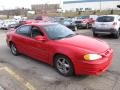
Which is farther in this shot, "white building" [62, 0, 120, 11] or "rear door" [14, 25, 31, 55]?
"white building" [62, 0, 120, 11]

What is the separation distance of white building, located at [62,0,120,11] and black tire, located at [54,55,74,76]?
79.0 metres

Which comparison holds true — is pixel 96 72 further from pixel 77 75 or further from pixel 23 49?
pixel 23 49

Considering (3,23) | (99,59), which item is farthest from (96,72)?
(3,23)

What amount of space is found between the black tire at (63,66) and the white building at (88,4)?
3112 inches

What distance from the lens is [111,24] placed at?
14.2 meters

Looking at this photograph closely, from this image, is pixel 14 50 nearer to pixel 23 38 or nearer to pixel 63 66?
pixel 23 38

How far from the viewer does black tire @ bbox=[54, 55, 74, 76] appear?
6043 mm

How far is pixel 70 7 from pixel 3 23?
2539 inches

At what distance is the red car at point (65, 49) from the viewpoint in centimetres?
569

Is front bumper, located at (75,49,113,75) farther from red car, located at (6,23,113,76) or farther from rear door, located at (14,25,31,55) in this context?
rear door, located at (14,25,31,55)

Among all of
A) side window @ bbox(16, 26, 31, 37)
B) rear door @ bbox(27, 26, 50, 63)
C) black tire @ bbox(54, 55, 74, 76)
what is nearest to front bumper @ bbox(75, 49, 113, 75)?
black tire @ bbox(54, 55, 74, 76)

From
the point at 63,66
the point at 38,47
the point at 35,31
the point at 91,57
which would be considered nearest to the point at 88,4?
the point at 35,31

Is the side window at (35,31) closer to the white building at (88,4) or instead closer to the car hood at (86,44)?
the car hood at (86,44)

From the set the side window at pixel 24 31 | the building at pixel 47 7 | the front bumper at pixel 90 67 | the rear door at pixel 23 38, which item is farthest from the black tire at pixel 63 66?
the building at pixel 47 7
